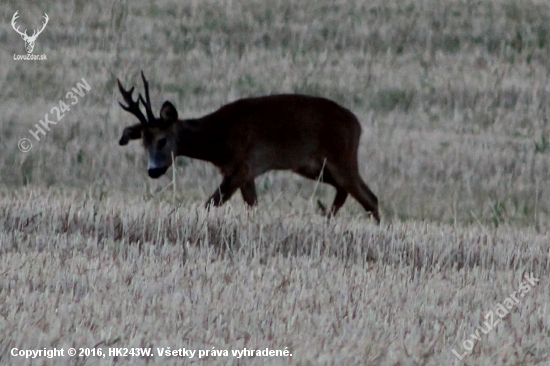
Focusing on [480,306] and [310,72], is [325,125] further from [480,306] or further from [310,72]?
[310,72]

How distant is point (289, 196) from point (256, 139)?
4.36 ft

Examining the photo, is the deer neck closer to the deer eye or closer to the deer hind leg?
the deer eye

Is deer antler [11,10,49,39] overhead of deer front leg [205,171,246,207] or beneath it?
overhead

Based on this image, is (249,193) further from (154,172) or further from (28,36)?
(28,36)

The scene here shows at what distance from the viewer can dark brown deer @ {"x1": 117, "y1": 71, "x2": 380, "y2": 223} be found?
927 centimetres

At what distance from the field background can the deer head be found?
14.7 inches

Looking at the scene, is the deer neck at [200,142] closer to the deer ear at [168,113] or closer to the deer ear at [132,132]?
the deer ear at [168,113]

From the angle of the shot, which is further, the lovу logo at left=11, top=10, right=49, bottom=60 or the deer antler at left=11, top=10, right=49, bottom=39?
the deer antler at left=11, top=10, right=49, bottom=39

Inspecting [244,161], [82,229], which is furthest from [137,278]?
[244,161]

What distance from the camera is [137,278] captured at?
18.0 feet

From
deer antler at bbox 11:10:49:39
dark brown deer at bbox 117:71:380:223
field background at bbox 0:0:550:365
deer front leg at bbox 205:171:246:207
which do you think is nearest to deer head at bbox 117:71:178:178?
dark brown deer at bbox 117:71:380:223

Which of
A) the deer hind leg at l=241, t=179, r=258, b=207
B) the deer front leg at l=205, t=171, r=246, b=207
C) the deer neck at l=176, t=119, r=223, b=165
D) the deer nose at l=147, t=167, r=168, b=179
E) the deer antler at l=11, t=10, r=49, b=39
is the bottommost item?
the deer hind leg at l=241, t=179, r=258, b=207

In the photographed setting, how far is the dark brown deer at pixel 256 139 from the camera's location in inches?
365

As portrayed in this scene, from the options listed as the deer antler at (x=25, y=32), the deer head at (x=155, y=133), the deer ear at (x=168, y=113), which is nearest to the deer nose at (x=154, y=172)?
the deer head at (x=155, y=133)
